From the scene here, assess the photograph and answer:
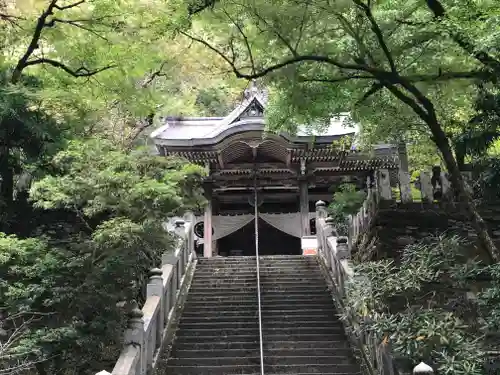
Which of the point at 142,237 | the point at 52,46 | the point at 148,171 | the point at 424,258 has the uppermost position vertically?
the point at 52,46

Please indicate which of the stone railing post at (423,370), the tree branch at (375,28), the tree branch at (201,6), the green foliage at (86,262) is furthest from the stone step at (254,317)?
the tree branch at (201,6)

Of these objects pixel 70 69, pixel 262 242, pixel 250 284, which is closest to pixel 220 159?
pixel 262 242

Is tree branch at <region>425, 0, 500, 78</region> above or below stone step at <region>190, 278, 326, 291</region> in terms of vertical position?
above

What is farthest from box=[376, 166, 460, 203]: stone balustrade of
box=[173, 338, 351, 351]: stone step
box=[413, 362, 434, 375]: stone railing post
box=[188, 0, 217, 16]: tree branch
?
box=[188, 0, 217, 16]: tree branch

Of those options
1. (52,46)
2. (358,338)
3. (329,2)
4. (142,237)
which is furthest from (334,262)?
(52,46)

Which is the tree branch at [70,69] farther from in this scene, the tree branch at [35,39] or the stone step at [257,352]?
the stone step at [257,352]

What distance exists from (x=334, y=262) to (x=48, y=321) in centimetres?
597

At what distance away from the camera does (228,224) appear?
658 inches

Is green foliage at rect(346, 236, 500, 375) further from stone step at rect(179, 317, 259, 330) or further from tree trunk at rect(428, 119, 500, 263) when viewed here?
stone step at rect(179, 317, 259, 330)

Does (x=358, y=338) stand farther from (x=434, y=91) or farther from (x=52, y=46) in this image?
(x=52, y=46)

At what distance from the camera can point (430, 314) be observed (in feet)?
16.9

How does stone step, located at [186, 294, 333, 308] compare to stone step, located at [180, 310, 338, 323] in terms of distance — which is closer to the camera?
stone step, located at [180, 310, 338, 323]

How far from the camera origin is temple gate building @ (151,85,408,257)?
14398 mm

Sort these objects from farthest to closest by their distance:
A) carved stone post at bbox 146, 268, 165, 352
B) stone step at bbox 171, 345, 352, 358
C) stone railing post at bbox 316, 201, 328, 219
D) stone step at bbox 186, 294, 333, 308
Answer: stone railing post at bbox 316, 201, 328, 219 < stone step at bbox 186, 294, 333, 308 < stone step at bbox 171, 345, 352, 358 < carved stone post at bbox 146, 268, 165, 352
